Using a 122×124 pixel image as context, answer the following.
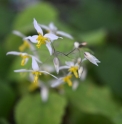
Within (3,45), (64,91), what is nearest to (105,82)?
(64,91)

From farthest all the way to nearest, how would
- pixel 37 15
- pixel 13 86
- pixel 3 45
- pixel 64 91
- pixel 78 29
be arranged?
pixel 78 29 < pixel 37 15 < pixel 3 45 < pixel 13 86 < pixel 64 91

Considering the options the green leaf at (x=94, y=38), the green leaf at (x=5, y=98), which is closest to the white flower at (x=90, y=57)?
the green leaf at (x=5, y=98)

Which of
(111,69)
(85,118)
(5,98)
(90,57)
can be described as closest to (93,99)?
(85,118)

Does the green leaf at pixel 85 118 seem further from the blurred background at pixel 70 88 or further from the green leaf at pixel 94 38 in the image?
the green leaf at pixel 94 38

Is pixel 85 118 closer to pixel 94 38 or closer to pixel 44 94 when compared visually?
pixel 44 94

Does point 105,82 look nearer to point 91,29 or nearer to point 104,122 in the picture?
point 104,122

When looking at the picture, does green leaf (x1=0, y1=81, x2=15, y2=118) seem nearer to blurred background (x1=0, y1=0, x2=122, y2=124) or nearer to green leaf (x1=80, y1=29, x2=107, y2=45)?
blurred background (x1=0, y1=0, x2=122, y2=124)

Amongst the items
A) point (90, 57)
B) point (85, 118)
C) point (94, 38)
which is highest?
point (90, 57)
